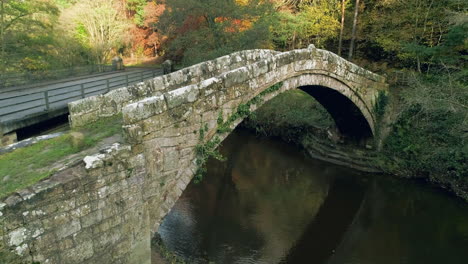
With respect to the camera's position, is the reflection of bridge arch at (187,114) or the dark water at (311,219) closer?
the reflection of bridge arch at (187,114)

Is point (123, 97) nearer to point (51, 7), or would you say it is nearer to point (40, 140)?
point (40, 140)

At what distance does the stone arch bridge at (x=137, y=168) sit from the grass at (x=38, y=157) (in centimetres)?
27

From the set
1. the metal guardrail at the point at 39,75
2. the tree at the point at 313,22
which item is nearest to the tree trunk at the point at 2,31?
the metal guardrail at the point at 39,75

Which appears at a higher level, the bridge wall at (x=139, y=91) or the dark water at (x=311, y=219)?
the bridge wall at (x=139, y=91)

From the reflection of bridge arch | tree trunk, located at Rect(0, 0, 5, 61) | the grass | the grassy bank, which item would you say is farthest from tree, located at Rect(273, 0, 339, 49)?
the grass

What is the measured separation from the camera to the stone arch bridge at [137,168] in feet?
14.3

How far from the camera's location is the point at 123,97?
7406 mm

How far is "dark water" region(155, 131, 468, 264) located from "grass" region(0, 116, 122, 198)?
13.2ft

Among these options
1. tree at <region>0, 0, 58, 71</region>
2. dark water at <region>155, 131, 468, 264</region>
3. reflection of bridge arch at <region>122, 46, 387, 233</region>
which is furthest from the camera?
tree at <region>0, 0, 58, 71</region>

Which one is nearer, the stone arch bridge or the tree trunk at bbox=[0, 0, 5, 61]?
the stone arch bridge

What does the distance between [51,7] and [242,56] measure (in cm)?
1439

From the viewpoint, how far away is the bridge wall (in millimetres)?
6672

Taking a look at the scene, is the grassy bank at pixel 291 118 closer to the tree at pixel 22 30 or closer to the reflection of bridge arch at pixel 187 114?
the reflection of bridge arch at pixel 187 114

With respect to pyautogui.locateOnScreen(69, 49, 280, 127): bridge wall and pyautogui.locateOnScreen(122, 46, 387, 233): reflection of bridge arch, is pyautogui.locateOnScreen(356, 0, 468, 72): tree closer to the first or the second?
pyautogui.locateOnScreen(122, 46, 387, 233): reflection of bridge arch
